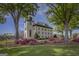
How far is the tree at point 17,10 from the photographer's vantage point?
92.1 inches

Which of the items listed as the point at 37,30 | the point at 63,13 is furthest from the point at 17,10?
the point at 63,13

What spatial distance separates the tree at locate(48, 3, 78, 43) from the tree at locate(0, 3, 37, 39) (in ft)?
0.50

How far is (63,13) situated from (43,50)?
0.36 meters

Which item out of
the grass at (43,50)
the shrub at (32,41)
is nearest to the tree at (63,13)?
the grass at (43,50)

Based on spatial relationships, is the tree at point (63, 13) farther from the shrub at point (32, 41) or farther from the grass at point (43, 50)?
the shrub at point (32, 41)

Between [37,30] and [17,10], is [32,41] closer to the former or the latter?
[37,30]

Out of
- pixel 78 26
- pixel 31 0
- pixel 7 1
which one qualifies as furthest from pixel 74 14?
pixel 7 1

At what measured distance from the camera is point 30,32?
234 cm

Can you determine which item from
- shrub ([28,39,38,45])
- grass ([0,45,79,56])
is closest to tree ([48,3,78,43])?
grass ([0,45,79,56])

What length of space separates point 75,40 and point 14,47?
1.71ft

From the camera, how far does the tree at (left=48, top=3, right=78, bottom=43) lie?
7.66 ft

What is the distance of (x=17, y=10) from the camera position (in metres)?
2.36

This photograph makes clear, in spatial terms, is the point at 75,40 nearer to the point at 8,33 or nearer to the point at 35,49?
the point at 35,49

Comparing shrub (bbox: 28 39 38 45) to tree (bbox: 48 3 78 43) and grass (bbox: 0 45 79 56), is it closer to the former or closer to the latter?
grass (bbox: 0 45 79 56)
